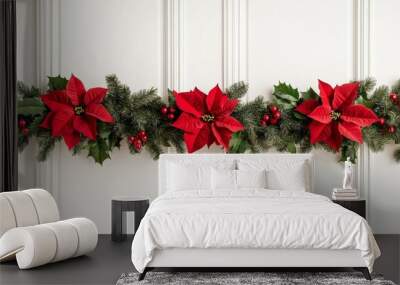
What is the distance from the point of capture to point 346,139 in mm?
6418

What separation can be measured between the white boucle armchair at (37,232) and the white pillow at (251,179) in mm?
1478

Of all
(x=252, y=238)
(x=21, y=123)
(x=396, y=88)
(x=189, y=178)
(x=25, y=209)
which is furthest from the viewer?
(x=396, y=88)

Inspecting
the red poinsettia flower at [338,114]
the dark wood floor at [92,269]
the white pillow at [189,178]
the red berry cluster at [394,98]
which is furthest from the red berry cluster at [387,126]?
the white pillow at [189,178]

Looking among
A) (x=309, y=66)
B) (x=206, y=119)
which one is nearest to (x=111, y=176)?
(x=206, y=119)

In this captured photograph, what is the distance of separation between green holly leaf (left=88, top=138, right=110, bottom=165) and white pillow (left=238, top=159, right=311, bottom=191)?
1.40 metres

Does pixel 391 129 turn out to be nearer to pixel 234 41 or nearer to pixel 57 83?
pixel 234 41

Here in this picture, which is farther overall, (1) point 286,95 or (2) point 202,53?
(2) point 202,53

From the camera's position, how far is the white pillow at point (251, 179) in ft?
19.2

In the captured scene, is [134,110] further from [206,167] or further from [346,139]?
[346,139]

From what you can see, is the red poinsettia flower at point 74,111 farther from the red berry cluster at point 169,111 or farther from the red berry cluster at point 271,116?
the red berry cluster at point 271,116

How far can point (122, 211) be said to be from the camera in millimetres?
5977

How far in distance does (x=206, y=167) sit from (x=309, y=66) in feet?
5.38

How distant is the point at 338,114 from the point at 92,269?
9.78 feet

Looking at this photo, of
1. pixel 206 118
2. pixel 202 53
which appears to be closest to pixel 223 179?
pixel 206 118
